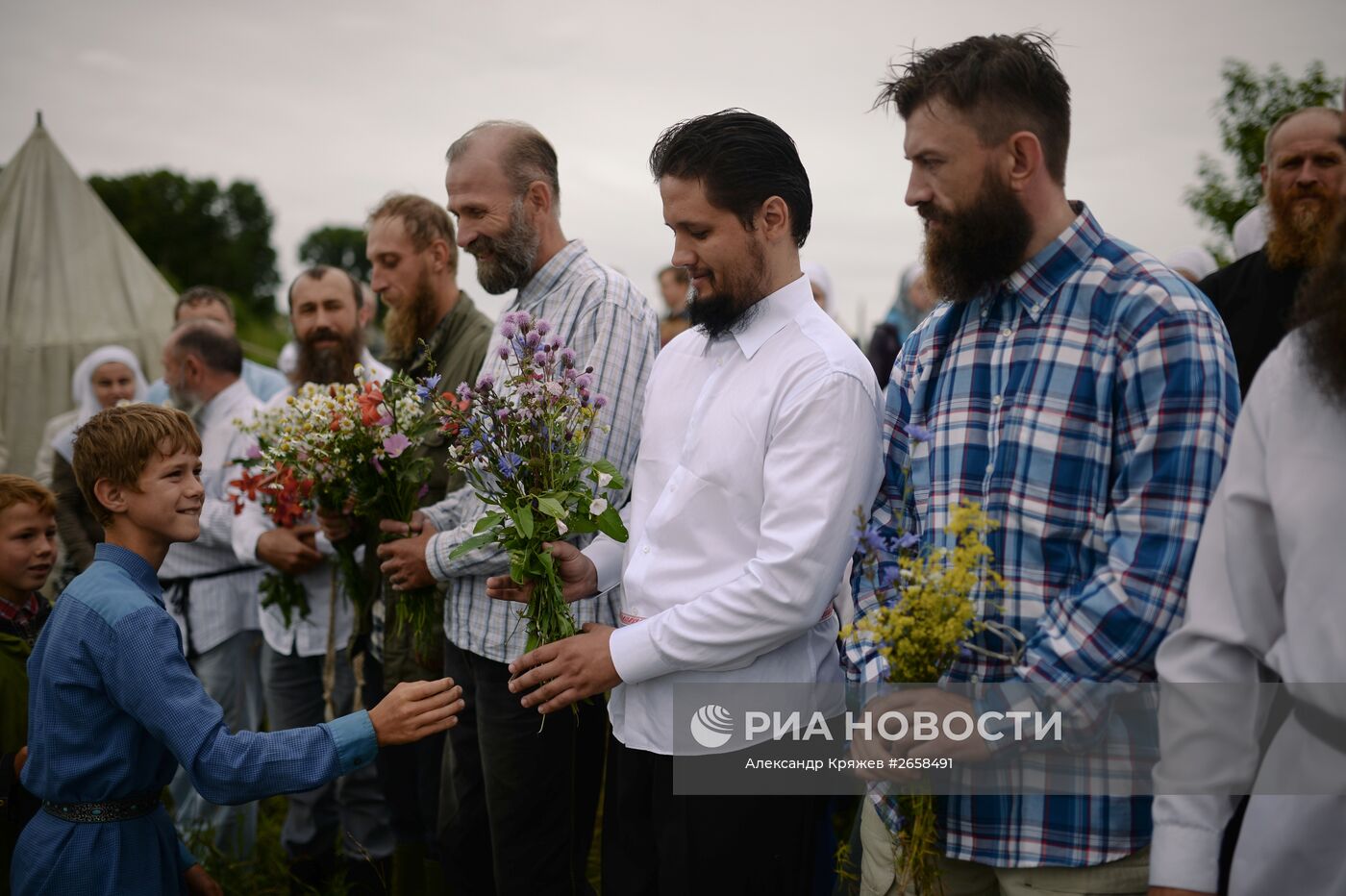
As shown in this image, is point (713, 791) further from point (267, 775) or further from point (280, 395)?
point (280, 395)

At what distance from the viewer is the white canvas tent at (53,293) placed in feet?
34.4

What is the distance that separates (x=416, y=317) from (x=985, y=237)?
331 centimetres

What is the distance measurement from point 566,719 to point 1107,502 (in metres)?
2.23

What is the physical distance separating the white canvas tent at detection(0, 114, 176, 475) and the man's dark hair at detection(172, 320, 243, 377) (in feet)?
17.2

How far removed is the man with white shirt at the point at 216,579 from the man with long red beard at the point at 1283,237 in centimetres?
470

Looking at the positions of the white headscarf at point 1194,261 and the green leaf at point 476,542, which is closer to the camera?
the green leaf at point 476,542

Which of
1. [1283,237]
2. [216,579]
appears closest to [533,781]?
[216,579]

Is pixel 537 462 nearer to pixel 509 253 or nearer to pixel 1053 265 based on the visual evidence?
pixel 509 253

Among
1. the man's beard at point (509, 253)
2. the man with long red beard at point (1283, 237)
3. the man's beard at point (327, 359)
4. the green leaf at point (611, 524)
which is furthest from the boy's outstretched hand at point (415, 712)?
the man's beard at point (327, 359)

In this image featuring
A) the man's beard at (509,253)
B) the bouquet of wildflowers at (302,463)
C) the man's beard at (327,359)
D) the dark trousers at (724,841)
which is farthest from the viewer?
the man's beard at (327,359)

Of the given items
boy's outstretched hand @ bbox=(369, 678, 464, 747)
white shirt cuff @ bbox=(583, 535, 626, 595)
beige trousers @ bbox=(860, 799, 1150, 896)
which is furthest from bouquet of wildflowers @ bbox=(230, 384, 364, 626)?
beige trousers @ bbox=(860, 799, 1150, 896)

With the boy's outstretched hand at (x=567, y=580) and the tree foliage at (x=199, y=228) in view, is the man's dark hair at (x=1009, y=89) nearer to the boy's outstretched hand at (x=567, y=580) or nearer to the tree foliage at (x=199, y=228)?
the boy's outstretched hand at (x=567, y=580)

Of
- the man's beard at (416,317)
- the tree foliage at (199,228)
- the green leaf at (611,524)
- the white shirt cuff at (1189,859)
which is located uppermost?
the tree foliage at (199,228)

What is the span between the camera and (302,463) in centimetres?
439
